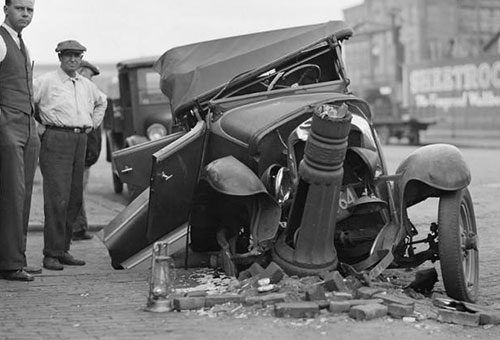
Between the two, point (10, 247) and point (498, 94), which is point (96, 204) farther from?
point (498, 94)

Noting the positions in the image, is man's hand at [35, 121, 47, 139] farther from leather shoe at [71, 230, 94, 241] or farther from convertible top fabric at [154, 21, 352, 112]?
leather shoe at [71, 230, 94, 241]

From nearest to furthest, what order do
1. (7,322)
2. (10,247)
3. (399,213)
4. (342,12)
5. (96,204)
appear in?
1. (7,322)
2. (399,213)
3. (10,247)
4. (96,204)
5. (342,12)

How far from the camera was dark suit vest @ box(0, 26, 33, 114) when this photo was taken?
6391mm

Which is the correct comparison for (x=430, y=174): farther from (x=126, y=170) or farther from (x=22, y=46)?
(x=22, y=46)

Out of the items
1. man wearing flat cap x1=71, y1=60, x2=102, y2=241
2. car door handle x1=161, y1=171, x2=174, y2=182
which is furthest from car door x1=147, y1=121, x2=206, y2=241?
man wearing flat cap x1=71, y1=60, x2=102, y2=241

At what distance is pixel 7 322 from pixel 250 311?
145cm

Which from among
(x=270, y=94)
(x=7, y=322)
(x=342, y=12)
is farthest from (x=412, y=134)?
(x=342, y=12)

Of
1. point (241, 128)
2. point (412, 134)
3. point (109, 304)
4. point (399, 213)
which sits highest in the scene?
point (241, 128)

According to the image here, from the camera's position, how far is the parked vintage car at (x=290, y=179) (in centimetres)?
545

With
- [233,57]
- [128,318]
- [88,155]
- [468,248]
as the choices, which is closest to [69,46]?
[233,57]

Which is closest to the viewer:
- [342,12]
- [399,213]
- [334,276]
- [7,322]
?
[7,322]

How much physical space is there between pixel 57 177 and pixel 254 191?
7.57 feet

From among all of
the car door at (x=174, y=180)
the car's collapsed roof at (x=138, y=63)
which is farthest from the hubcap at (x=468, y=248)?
the car's collapsed roof at (x=138, y=63)

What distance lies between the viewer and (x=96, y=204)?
12703 millimetres
